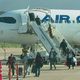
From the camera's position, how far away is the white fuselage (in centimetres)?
4447

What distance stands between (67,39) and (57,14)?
267cm

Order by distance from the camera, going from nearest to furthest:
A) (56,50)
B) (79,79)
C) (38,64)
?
(79,79)
(38,64)
(56,50)

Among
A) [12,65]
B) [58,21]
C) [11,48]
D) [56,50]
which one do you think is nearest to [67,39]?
[58,21]

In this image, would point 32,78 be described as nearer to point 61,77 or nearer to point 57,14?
point 61,77

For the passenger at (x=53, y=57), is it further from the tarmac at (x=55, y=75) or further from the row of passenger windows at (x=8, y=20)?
the row of passenger windows at (x=8, y=20)

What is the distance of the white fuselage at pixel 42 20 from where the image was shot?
4447 cm

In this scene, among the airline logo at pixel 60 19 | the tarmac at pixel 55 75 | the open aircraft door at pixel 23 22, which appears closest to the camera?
the tarmac at pixel 55 75

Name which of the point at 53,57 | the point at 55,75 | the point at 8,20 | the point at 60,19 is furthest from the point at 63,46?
the point at 55,75

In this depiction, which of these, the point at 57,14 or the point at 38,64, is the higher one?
the point at 57,14

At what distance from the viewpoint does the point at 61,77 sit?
32.0m

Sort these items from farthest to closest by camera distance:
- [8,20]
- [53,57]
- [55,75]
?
[8,20] → [53,57] → [55,75]

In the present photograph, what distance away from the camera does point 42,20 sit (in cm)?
4431

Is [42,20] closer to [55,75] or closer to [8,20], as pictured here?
[8,20]

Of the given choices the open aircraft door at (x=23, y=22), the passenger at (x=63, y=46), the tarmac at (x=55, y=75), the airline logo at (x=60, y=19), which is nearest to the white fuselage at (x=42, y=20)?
the airline logo at (x=60, y=19)
